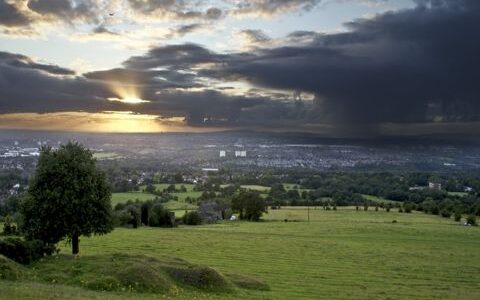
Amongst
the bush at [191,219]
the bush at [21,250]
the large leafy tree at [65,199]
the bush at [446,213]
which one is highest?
the large leafy tree at [65,199]

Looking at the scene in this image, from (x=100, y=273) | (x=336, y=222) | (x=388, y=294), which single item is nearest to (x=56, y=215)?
(x=100, y=273)

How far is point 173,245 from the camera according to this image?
7988cm

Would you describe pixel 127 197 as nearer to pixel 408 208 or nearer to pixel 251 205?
pixel 251 205

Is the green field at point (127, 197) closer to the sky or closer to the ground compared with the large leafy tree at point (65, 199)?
closer to the ground

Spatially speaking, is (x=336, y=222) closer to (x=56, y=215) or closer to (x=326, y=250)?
(x=326, y=250)

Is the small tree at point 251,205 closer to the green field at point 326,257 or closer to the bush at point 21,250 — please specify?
the green field at point 326,257

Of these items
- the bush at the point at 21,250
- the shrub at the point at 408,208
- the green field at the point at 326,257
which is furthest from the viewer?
the shrub at the point at 408,208

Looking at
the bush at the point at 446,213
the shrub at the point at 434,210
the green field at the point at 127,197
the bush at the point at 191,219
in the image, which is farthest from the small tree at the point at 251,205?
the shrub at the point at 434,210

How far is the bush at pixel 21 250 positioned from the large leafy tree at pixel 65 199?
785 cm

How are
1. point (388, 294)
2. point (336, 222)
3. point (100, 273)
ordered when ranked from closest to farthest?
point (100, 273) → point (388, 294) → point (336, 222)

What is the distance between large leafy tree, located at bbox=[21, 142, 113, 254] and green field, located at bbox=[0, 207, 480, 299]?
18.9 ft

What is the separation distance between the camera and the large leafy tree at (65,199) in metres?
52.6

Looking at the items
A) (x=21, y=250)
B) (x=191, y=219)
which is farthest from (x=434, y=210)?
(x=21, y=250)

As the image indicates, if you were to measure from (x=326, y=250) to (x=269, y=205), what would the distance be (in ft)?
351
